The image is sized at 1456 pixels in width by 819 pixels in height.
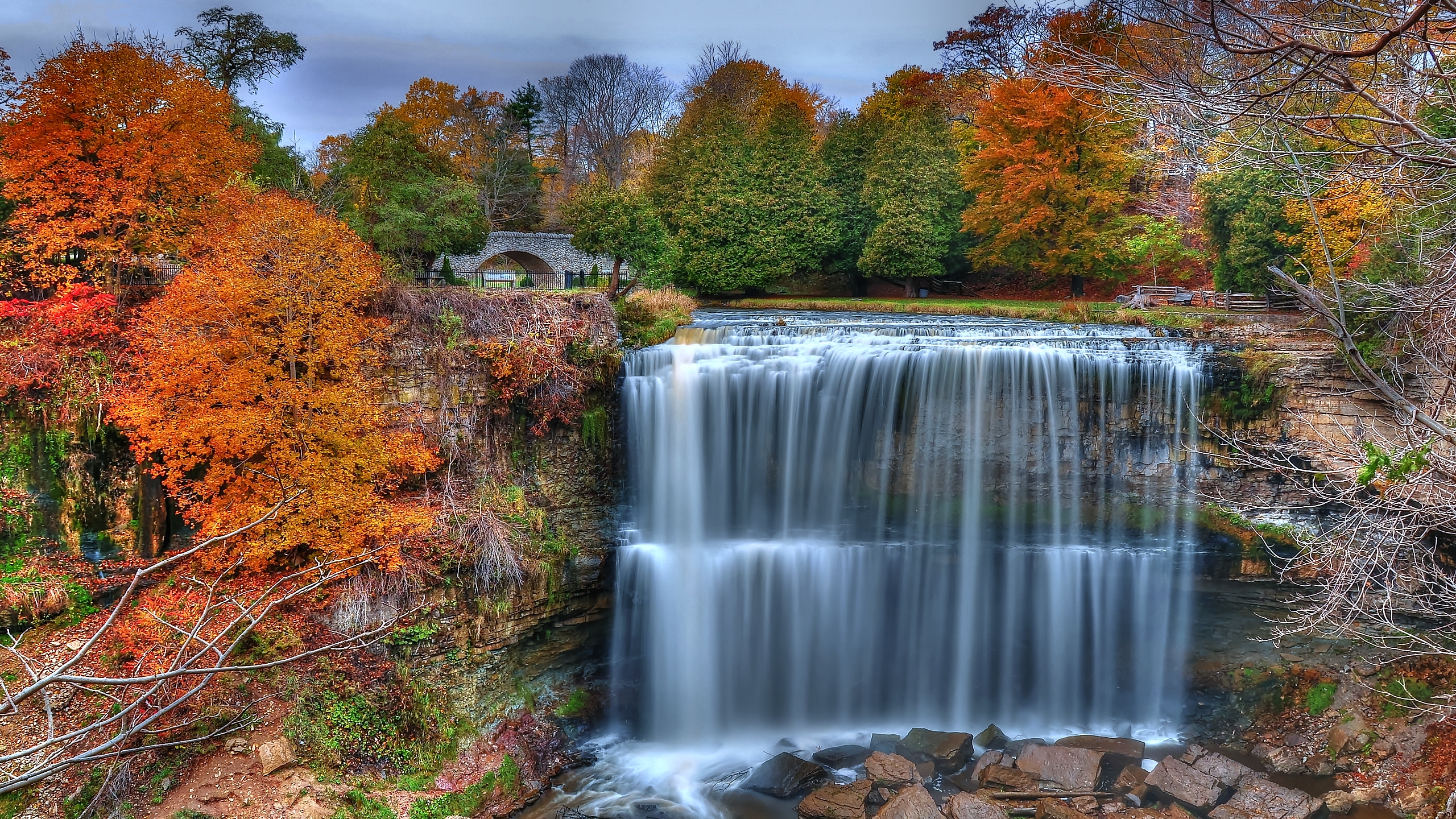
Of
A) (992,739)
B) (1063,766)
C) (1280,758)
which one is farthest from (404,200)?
(1280,758)

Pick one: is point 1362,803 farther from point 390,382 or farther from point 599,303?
point 390,382

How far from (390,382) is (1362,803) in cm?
1467

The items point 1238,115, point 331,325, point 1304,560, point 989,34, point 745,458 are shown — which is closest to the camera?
point 1238,115

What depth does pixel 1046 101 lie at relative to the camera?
23.8m

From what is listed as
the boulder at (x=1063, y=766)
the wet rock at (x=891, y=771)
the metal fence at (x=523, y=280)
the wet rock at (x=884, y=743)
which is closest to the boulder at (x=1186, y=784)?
the boulder at (x=1063, y=766)

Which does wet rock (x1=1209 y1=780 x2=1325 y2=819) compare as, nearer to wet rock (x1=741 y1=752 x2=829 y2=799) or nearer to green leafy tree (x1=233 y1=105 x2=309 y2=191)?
wet rock (x1=741 y1=752 x2=829 y2=799)

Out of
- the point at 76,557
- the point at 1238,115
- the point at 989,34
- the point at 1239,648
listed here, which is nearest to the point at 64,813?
the point at 76,557

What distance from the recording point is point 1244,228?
19.8m

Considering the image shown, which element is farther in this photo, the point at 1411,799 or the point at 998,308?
the point at 998,308

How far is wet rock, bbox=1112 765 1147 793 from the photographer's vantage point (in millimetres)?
11266

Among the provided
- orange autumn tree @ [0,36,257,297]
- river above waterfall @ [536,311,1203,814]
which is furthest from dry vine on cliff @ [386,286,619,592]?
orange autumn tree @ [0,36,257,297]

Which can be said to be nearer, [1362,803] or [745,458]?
[1362,803]

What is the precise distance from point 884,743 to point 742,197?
19.2 metres

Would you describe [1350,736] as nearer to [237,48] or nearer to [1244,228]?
[1244,228]
